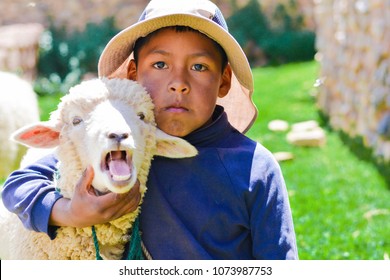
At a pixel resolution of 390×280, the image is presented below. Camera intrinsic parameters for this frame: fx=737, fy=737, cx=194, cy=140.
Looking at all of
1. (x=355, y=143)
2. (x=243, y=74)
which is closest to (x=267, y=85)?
(x=355, y=143)

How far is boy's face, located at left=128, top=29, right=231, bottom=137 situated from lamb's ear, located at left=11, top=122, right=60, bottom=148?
26 centimetres

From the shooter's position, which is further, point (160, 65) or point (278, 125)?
point (278, 125)

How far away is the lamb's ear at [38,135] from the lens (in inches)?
69.6

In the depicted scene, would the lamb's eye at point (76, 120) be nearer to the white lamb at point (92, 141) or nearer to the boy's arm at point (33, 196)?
the white lamb at point (92, 141)

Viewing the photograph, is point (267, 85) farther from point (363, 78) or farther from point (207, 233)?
point (207, 233)

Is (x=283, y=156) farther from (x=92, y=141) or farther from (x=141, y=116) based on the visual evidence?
(x=92, y=141)

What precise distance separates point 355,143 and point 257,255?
164 inches

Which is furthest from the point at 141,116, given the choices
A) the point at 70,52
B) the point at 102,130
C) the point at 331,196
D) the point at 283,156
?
the point at 70,52

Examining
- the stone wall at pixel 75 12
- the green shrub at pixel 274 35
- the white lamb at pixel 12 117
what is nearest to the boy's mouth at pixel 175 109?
the white lamb at pixel 12 117

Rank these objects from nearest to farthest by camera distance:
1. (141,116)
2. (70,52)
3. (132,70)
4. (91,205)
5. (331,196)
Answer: (91,205) < (141,116) < (132,70) < (331,196) < (70,52)

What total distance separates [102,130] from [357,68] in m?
4.69

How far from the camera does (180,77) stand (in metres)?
1.83

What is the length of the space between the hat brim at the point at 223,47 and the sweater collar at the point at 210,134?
0.17 meters

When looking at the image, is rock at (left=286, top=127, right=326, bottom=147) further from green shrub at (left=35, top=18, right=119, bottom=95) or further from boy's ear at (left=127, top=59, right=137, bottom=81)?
green shrub at (left=35, top=18, right=119, bottom=95)
